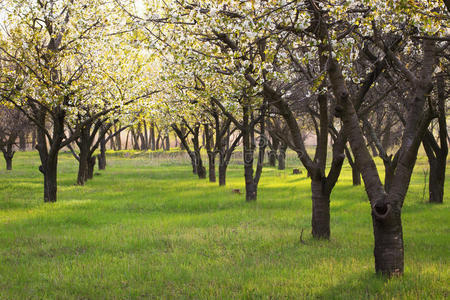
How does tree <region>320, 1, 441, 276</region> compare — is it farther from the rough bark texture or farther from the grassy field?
the grassy field

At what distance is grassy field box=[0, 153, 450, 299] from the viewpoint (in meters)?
7.58

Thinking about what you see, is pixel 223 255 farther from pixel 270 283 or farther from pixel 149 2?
pixel 149 2

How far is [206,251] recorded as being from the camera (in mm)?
10500

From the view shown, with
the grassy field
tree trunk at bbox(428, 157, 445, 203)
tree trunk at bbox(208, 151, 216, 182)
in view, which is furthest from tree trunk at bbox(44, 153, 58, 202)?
tree trunk at bbox(428, 157, 445, 203)

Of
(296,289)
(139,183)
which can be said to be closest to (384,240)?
(296,289)

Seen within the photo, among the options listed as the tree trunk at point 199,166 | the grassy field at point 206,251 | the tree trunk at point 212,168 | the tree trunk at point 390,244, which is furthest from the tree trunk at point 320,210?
the tree trunk at point 199,166

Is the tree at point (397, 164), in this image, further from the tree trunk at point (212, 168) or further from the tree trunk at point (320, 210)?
the tree trunk at point (212, 168)

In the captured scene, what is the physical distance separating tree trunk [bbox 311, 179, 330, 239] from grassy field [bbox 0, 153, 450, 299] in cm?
35

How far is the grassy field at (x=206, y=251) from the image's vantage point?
7580 mm

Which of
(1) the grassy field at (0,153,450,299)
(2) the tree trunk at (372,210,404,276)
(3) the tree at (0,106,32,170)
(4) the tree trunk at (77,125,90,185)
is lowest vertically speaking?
(1) the grassy field at (0,153,450,299)

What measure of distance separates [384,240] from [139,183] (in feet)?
72.0

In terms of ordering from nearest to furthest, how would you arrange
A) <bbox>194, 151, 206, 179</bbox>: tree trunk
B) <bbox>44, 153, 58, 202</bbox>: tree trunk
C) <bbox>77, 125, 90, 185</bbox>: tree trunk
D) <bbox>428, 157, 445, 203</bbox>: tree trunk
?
<bbox>428, 157, 445, 203</bbox>: tree trunk
<bbox>44, 153, 58, 202</bbox>: tree trunk
<bbox>77, 125, 90, 185</bbox>: tree trunk
<bbox>194, 151, 206, 179</bbox>: tree trunk

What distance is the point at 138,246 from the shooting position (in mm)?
11195

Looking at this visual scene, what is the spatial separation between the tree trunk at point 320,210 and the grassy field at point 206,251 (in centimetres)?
35
